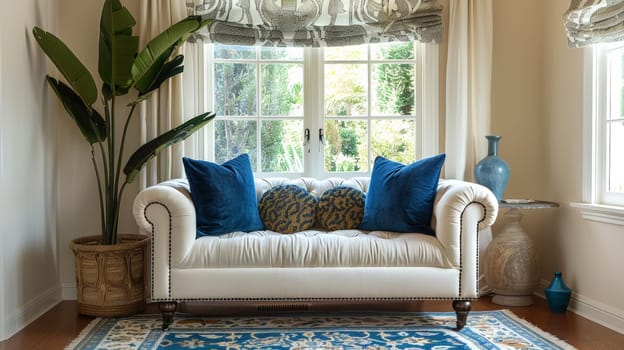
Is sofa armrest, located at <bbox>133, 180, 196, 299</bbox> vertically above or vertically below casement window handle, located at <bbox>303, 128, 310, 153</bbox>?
below

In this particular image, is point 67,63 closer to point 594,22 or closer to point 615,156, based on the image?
point 594,22

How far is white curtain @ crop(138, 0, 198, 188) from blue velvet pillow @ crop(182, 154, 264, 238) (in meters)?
0.52

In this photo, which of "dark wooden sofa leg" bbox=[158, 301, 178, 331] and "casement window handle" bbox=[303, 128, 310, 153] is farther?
"casement window handle" bbox=[303, 128, 310, 153]

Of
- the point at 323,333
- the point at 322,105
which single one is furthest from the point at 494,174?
the point at 323,333

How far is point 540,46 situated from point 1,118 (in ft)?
11.2

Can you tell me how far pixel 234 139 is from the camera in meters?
3.98

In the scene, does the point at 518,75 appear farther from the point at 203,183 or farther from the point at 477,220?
the point at 203,183

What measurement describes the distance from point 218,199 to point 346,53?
1557mm

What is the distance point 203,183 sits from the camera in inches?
124

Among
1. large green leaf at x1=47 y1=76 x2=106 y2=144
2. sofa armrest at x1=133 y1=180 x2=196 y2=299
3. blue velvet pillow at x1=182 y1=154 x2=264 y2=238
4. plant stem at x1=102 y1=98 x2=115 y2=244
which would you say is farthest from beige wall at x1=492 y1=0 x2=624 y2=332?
large green leaf at x1=47 y1=76 x2=106 y2=144

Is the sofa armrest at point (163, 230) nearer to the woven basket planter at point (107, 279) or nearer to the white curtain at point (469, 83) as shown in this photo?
the woven basket planter at point (107, 279)

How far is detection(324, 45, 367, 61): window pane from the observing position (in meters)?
4.02

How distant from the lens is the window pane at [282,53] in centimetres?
399

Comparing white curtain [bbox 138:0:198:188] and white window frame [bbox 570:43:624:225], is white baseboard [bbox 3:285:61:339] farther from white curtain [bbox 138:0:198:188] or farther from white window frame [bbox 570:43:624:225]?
white window frame [bbox 570:43:624:225]
